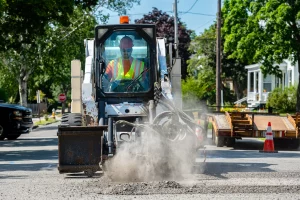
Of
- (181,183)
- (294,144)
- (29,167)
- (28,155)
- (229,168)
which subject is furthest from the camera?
(294,144)

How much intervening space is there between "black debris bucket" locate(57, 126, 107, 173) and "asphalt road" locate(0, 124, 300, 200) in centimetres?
29

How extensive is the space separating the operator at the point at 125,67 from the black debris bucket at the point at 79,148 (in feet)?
6.89

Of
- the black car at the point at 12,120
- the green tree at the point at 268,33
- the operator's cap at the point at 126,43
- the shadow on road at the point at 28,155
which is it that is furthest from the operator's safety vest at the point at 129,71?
the green tree at the point at 268,33

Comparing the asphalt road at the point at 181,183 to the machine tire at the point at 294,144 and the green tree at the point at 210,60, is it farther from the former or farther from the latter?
the green tree at the point at 210,60

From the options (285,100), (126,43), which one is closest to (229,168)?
(126,43)

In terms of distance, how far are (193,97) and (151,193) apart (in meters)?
34.3

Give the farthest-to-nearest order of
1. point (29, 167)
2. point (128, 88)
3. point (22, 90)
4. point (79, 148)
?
point (22, 90) < point (29, 167) < point (128, 88) < point (79, 148)

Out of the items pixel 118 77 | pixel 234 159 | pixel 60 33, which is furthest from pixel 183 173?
pixel 60 33

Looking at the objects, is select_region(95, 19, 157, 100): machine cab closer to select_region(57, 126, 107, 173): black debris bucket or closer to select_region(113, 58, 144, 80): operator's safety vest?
select_region(113, 58, 144, 80): operator's safety vest

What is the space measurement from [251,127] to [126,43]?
8.38 m

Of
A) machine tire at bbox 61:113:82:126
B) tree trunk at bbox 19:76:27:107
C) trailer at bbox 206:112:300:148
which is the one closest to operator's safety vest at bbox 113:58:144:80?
machine tire at bbox 61:113:82:126

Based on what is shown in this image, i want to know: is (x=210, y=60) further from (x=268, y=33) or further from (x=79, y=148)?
(x=79, y=148)

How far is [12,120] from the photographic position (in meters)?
28.6

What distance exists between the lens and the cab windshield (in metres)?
15.5
